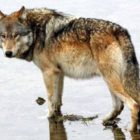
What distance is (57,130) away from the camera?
10.9m

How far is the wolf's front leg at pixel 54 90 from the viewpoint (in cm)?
1173

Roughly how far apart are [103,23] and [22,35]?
1340mm

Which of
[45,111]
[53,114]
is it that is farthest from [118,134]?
[45,111]

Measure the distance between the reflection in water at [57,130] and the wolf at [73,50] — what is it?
387 millimetres

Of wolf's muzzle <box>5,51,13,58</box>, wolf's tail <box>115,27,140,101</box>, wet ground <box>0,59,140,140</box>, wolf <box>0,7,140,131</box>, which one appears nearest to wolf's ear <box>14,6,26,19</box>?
wolf <box>0,7,140,131</box>

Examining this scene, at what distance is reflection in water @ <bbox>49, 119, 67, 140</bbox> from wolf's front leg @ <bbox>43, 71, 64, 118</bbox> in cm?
29

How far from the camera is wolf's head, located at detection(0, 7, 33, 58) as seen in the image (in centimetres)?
1153

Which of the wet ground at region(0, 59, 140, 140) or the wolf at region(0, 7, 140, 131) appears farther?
the wolf at region(0, 7, 140, 131)

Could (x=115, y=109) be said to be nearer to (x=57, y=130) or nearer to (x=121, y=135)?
(x=121, y=135)

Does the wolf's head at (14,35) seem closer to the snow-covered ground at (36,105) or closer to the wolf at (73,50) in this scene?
the wolf at (73,50)

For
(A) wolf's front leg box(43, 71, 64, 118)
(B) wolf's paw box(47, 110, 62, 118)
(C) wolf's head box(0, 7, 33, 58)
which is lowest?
(B) wolf's paw box(47, 110, 62, 118)

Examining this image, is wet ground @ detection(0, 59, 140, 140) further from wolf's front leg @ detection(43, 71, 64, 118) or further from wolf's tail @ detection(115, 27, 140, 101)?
wolf's tail @ detection(115, 27, 140, 101)

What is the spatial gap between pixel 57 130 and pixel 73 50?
1.30 metres

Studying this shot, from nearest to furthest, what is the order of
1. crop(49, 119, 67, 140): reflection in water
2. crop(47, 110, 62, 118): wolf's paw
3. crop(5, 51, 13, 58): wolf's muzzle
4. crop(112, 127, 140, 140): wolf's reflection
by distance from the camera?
crop(112, 127, 140, 140): wolf's reflection → crop(49, 119, 67, 140): reflection in water → crop(5, 51, 13, 58): wolf's muzzle → crop(47, 110, 62, 118): wolf's paw
